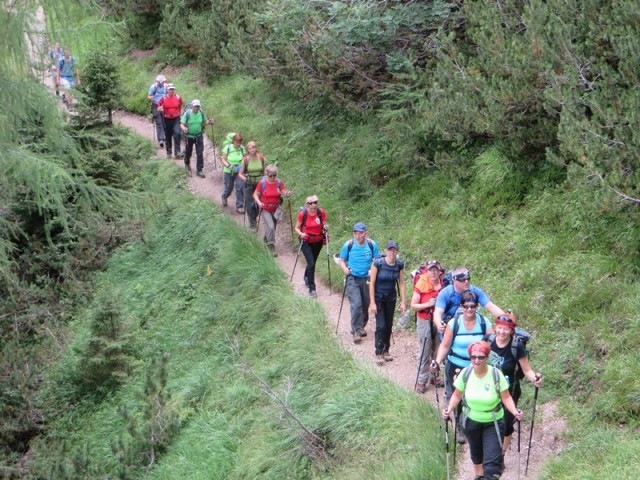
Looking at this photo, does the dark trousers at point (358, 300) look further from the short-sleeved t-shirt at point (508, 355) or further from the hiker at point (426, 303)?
the short-sleeved t-shirt at point (508, 355)

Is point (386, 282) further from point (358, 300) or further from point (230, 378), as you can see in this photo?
point (230, 378)

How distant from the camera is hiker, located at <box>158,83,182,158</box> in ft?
64.4

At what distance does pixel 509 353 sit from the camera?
8.41 meters

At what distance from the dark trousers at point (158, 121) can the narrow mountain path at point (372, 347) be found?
38.3 inches

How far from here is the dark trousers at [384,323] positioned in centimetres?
1118

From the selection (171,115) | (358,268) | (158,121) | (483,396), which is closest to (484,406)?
(483,396)

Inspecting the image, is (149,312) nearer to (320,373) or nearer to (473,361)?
(320,373)

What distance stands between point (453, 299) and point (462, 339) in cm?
82

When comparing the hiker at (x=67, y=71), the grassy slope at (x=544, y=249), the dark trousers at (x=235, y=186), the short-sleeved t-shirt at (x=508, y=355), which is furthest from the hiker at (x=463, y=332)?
the hiker at (x=67, y=71)

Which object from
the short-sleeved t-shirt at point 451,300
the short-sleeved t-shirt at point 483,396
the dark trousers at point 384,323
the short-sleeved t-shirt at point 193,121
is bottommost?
the dark trousers at point 384,323

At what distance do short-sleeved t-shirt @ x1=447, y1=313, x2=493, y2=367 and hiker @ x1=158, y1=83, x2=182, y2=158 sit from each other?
12210 mm

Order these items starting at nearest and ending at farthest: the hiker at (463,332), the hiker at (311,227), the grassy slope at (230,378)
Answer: the hiker at (463,332)
the grassy slope at (230,378)
the hiker at (311,227)

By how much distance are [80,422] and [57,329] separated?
3.11m

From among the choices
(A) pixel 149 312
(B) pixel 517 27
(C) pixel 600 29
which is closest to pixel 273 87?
(A) pixel 149 312
